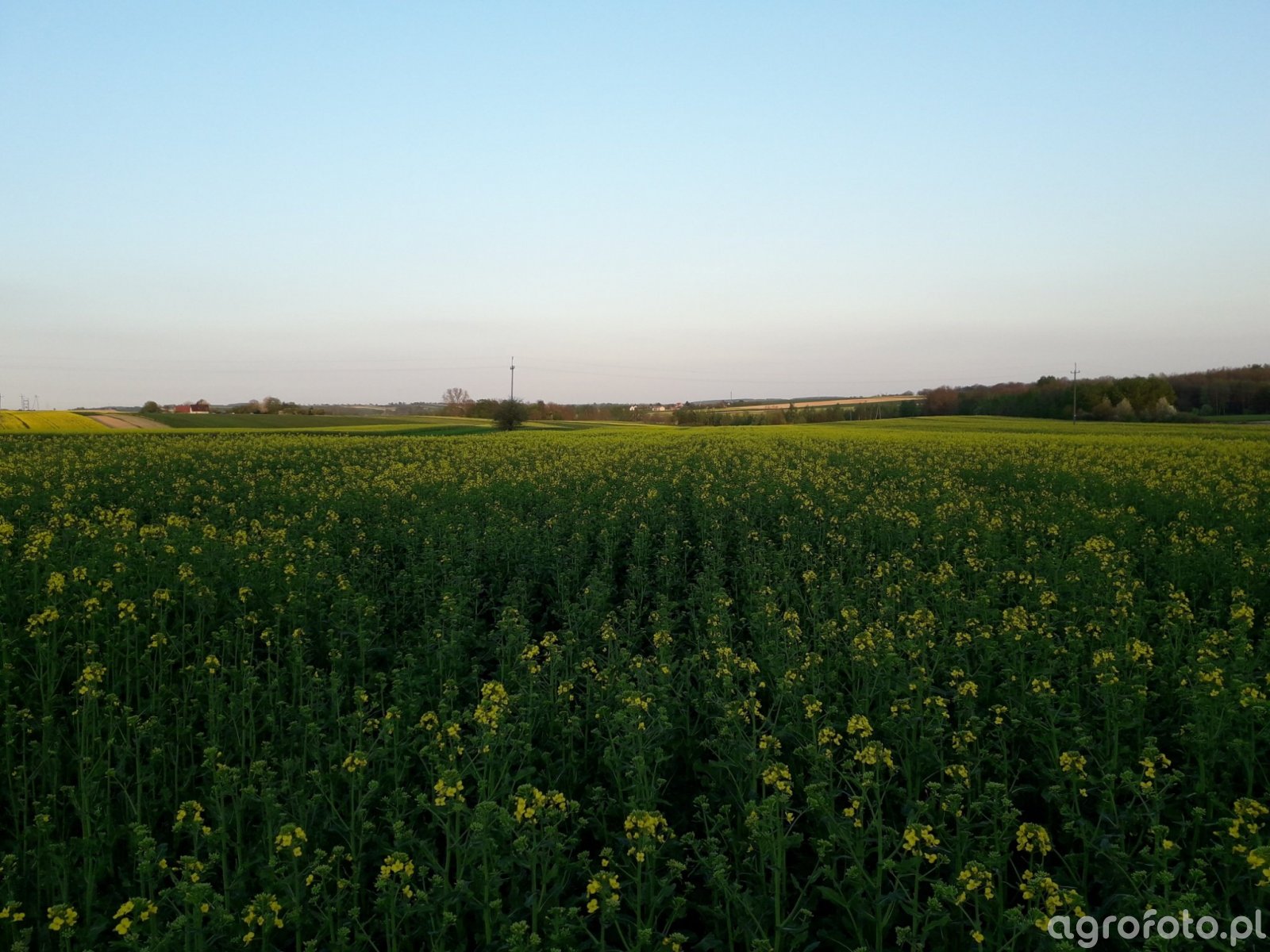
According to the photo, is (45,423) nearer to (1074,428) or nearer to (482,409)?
(482,409)

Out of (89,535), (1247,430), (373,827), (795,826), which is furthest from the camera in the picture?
(1247,430)

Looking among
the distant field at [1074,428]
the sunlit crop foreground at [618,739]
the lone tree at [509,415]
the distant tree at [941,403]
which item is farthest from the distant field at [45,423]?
the distant tree at [941,403]

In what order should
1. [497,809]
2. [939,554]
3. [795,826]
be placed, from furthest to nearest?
[939,554] < [795,826] < [497,809]

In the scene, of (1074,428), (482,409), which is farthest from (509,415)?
(1074,428)

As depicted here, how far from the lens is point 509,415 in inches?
3273

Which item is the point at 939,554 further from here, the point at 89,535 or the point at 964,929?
the point at 89,535

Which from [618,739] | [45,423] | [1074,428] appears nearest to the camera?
[618,739]

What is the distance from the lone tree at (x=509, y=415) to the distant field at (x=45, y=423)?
3636 centimetres

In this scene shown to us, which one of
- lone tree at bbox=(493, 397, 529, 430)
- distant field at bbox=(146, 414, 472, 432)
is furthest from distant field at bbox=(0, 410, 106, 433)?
lone tree at bbox=(493, 397, 529, 430)

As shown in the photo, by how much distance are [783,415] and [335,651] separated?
9699 cm

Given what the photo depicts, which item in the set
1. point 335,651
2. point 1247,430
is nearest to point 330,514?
point 335,651

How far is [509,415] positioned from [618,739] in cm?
7979

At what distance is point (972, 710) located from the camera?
18.6ft

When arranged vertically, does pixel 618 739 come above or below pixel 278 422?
below
